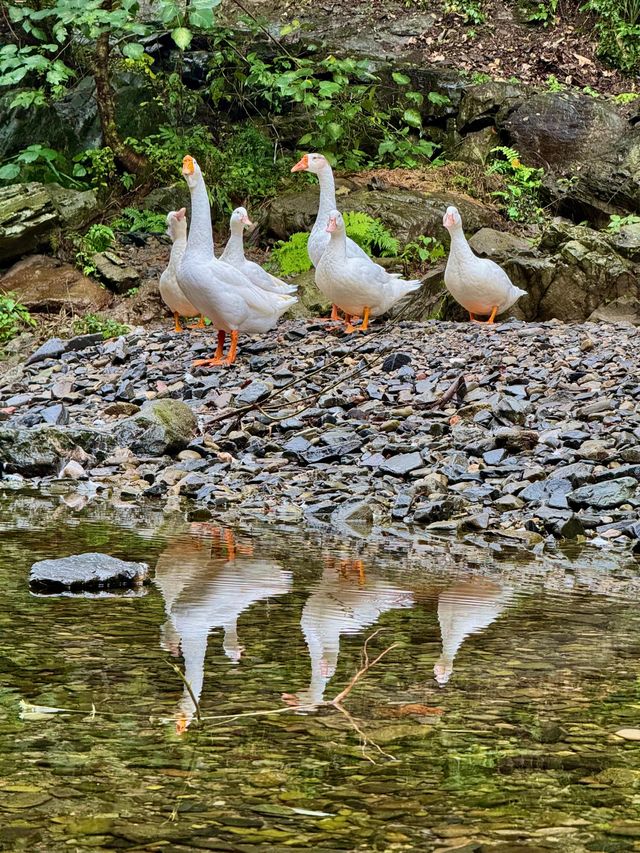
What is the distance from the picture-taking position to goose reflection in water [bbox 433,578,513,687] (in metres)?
2.86

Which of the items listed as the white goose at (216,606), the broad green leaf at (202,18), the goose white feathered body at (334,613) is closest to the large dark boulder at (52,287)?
the broad green leaf at (202,18)

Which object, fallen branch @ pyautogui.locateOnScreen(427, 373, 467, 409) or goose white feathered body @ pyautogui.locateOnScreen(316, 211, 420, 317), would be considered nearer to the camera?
fallen branch @ pyautogui.locateOnScreen(427, 373, 467, 409)

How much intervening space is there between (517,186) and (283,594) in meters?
12.8

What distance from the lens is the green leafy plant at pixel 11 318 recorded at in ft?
39.3

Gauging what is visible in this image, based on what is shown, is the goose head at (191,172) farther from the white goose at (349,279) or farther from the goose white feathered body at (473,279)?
the goose white feathered body at (473,279)

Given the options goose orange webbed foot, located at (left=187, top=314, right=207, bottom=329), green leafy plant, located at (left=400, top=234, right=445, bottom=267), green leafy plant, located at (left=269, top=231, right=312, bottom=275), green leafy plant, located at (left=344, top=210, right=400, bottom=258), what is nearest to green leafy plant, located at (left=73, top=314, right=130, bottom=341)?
goose orange webbed foot, located at (left=187, top=314, right=207, bottom=329)

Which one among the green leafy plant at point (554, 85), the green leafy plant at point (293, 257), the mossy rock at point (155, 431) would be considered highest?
the green leafy plant at point (554, 85)

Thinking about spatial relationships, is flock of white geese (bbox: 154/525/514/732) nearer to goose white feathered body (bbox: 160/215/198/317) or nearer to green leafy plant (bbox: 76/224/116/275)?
goose white feathered body (bbox: 160/215/198/317)

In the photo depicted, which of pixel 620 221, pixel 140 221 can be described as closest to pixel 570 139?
pixel 620 221

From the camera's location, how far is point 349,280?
384 inches

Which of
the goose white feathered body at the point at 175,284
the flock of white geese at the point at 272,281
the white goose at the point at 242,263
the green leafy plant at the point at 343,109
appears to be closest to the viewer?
the flock of white geese at the point at 272,281

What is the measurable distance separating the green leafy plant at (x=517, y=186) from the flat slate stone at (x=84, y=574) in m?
12.3

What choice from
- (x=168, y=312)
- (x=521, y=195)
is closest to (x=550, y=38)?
(x=521, y=195)

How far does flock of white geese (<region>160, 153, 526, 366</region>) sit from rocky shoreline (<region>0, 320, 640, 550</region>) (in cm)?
33
